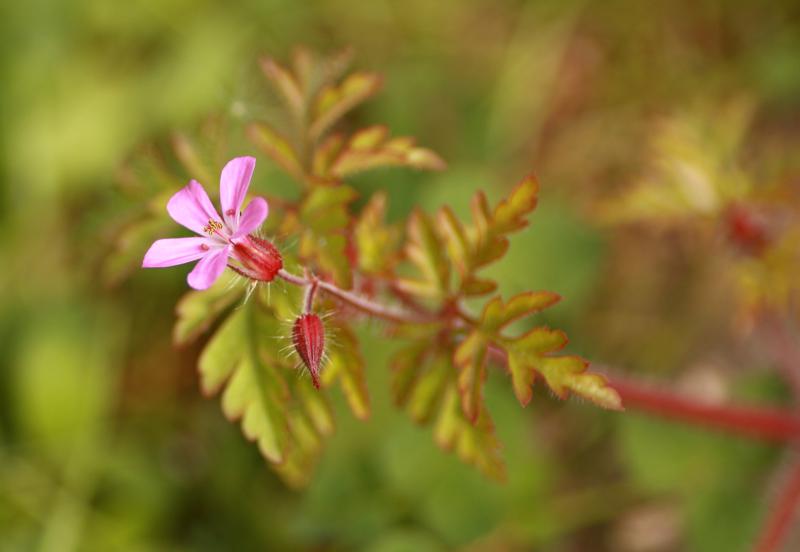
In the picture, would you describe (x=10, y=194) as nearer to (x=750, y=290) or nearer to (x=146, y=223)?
(x=146, y=223)

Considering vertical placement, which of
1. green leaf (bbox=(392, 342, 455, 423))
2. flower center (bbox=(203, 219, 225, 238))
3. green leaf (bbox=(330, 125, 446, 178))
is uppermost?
green leaf (bbox=(330, 125, 446, 178))

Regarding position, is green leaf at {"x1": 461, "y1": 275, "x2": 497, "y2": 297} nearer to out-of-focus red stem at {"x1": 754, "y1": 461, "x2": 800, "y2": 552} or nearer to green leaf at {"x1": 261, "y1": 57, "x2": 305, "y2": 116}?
green leaf at {"x1": 261, "y1": 57, "x2": 305, "y2": 116}

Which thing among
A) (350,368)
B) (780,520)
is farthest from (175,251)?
(780,520)

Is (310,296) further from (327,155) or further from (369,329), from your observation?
(369,329)

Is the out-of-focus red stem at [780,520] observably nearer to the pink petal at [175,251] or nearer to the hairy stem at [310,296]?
the hairy stem at [310,296]

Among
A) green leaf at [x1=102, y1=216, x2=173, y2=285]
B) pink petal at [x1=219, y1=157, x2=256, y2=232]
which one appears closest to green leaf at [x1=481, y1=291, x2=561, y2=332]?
pink petal at [x1=219, y1=157, x2=256, y2=232]

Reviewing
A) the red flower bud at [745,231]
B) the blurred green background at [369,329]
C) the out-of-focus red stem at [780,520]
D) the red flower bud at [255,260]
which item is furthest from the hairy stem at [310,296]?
the out-of-focus red stem at [780,520]

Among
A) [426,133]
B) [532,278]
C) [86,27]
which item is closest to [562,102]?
[426,133]
